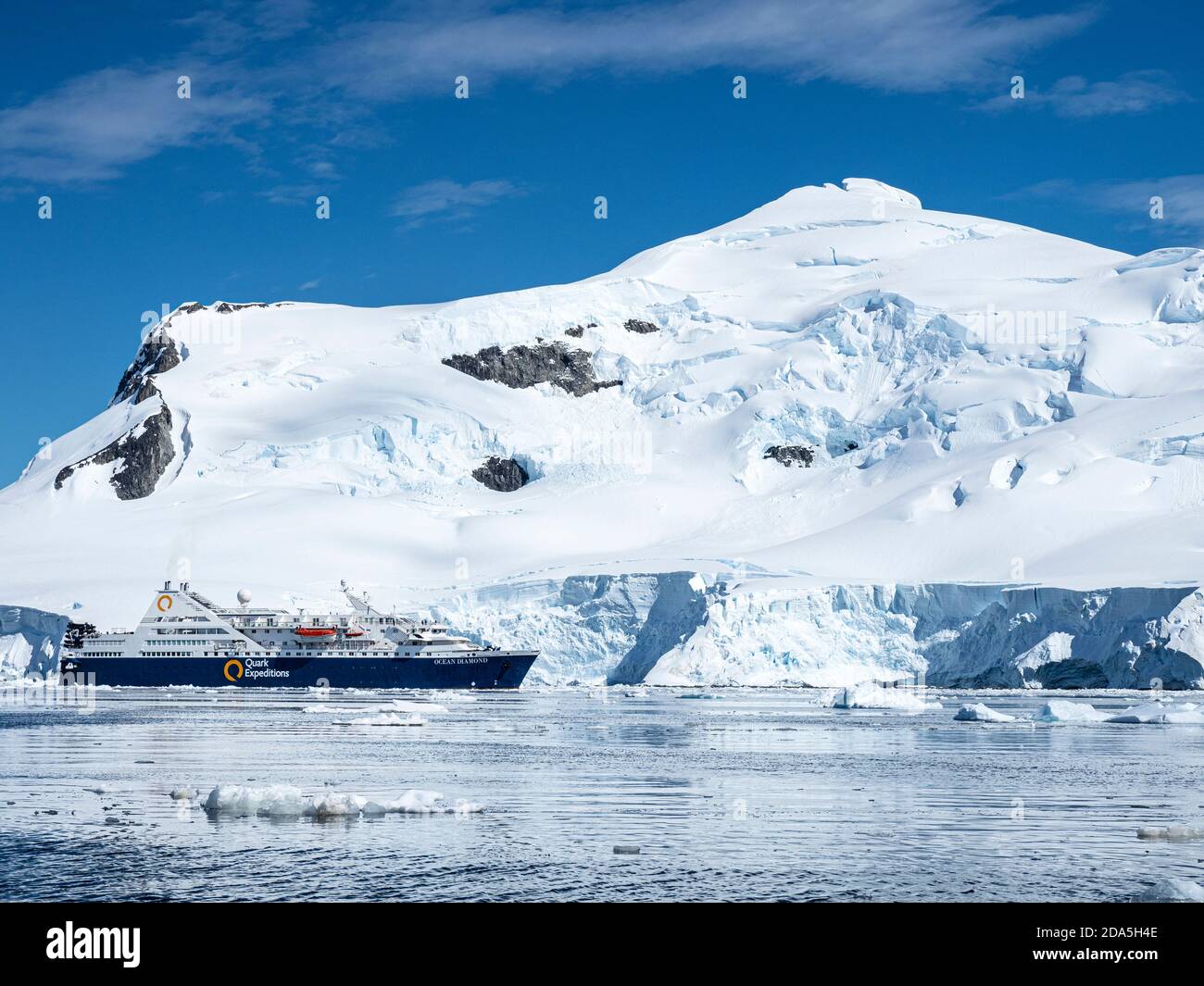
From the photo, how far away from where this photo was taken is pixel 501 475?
271 ft

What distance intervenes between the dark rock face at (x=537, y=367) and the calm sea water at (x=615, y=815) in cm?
6049

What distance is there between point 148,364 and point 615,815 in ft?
286

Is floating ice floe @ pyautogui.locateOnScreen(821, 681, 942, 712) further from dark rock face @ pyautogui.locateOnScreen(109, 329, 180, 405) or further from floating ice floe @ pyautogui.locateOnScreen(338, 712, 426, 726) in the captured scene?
dark rock face @ pyautogui.locateOnScreen(109, 329, 180, 405)

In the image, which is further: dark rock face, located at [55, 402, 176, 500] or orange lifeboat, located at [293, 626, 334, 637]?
dark rock face, located at [55, 402, 176, 500]

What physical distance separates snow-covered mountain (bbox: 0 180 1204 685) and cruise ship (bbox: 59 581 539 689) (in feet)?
15.7

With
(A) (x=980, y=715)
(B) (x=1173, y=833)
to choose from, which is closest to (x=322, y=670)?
(A) (x=980, y=715)

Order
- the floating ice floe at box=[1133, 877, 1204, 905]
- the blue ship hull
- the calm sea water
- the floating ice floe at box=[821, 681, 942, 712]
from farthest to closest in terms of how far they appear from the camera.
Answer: the blue ship hull
the floating ice floe at box=[821, 681, 942, 712]
the calm sea water
the floating ice floe at box=[1133, 877, 1204, 905]

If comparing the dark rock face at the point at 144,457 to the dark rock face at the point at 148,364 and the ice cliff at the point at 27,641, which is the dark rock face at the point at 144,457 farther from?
the ice cliff at the point at 27,641

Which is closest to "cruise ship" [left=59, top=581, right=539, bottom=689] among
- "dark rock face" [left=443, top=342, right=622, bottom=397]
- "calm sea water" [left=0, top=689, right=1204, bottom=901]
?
"calm sea water" [left=0, top=689, right=1204, bottom=901]

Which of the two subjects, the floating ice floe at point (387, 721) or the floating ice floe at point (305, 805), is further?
the floating ice floe at point (387, 721)

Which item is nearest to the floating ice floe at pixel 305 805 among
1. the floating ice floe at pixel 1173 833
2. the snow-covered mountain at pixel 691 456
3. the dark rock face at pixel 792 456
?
the floating ice floe at pixel 1173 833

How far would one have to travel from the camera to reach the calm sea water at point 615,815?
11133mm

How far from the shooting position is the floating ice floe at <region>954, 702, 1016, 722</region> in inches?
1272

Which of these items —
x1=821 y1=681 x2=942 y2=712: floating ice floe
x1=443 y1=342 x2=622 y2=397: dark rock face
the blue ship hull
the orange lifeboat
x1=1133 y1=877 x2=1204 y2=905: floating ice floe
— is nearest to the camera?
x1=1133 y1=877 x2=1204 y2=905: floating ice floe
